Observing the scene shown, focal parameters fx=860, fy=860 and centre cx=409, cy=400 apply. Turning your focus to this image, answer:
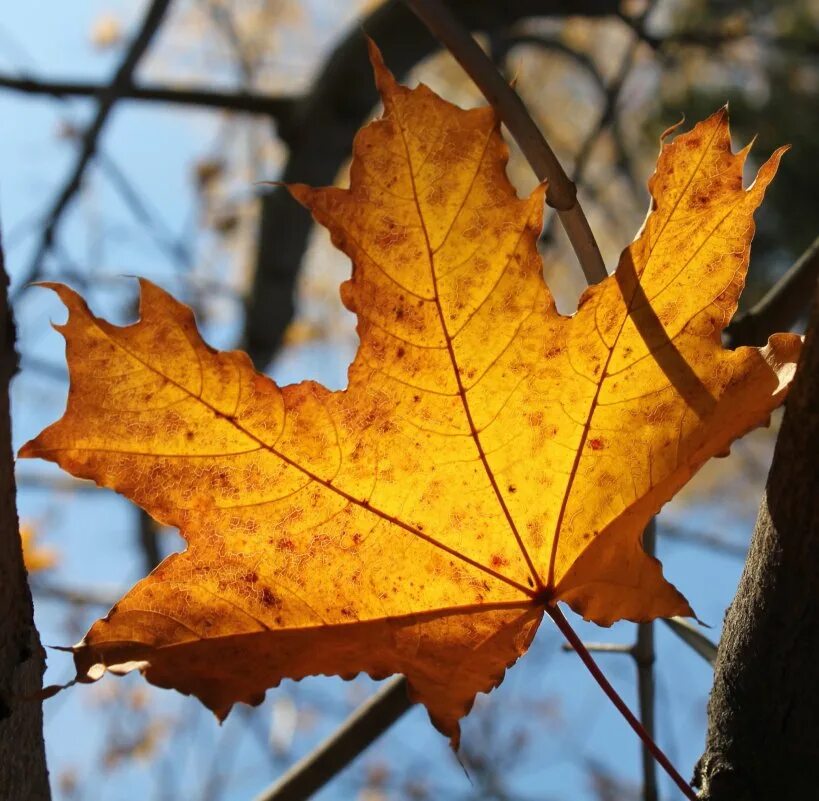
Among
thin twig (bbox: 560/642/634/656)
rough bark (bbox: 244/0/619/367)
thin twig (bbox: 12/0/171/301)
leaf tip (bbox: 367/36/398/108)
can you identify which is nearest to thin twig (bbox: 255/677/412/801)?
thin twig (bbox: 560/642/634/656)

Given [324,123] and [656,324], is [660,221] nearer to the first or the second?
[656,324]

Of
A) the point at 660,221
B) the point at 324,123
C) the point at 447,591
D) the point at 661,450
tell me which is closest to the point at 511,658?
the point at 447,591

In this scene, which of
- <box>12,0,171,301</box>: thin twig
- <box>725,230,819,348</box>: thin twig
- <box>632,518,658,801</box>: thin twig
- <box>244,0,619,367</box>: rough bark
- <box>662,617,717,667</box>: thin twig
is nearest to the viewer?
<box>662,617,717,667</box>: thin twig

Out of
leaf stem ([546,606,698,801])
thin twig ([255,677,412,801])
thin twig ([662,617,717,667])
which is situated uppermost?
thin twig ([255,677,412,801])

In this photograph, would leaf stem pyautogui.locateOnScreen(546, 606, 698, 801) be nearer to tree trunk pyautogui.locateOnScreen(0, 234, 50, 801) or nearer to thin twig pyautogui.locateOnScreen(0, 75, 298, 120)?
tree trunk pyautogui.locateOnScreen(0, 234, 50, 801)

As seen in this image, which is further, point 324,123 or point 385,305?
point 324,123
